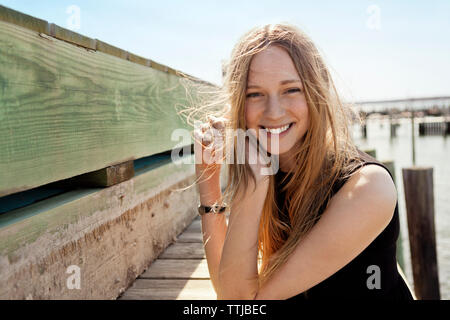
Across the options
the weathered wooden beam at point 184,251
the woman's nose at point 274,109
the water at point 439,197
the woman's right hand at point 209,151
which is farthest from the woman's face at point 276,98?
the water at point 439,197

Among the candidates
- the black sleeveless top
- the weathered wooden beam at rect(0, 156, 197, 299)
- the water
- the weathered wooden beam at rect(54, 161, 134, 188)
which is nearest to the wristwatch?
the weathered wooden beam at rect(0, 156, 197, 299)

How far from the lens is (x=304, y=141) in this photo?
1.80 meters

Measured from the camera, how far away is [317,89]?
5.57 ft

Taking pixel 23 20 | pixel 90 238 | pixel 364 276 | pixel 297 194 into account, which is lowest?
pixel 364 276

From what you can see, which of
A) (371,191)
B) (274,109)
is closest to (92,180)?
(274,109)

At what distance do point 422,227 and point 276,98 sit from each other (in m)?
3.76

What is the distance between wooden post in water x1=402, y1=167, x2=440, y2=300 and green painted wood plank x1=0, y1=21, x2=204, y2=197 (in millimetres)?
3553

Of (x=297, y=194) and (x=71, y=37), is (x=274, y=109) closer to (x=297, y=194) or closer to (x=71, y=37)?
(x=297, y=194)

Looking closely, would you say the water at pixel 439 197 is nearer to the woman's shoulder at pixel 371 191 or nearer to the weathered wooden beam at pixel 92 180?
the woman's shoulder at pixel 371 191

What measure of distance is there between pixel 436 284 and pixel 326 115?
402 centimetres

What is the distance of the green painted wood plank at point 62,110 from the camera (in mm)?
1136

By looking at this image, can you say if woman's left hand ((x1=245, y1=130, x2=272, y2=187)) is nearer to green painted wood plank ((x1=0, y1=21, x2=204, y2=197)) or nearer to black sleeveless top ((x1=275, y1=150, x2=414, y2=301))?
black sleeveless top ((x1=275, y1=150, x2=414, y2=301))
